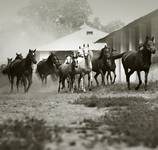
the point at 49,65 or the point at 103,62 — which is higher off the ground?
the point at 103,62

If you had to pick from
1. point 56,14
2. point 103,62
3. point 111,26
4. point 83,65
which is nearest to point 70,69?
point 83,65

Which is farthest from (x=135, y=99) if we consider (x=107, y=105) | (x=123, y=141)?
(x=123, y=141)

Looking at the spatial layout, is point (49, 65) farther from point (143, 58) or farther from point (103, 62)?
point (143, 58)

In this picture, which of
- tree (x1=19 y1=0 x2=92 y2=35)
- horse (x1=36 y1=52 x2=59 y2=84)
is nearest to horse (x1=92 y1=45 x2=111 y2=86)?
horse (x1=36 y1=52 x2=59 y2=84)

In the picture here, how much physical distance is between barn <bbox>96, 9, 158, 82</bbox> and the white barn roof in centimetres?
1514

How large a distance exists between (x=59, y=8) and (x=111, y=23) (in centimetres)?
2345

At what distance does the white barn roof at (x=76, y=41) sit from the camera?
6134 cm

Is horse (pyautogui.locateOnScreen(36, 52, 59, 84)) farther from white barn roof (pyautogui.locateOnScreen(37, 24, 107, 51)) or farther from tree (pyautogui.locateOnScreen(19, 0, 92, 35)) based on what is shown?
tree (pyautogui.locateOnScreen(19, 0, 92, 35))

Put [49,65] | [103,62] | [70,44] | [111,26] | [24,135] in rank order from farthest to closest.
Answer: [111,26] → [70,44] → [49,65] → [103,62] → [24,135]

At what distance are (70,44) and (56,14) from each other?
42.6m

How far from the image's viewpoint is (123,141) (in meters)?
8.20

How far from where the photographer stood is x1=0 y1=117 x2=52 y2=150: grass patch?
25.9 feet

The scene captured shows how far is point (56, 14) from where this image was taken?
10569 cm

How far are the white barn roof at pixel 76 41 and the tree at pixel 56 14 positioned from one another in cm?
3325
